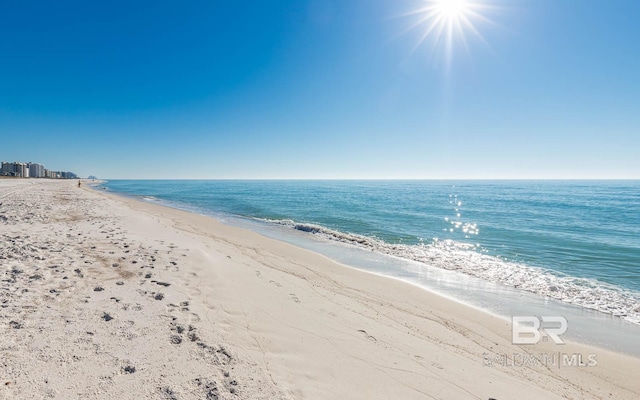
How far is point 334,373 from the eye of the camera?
420 centimetres

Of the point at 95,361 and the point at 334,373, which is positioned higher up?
the point at 95,361

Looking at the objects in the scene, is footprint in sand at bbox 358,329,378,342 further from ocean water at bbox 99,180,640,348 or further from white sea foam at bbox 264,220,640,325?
white sea foam at bbox 264,220,640,325

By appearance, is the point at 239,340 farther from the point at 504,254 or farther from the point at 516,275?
the point at 504,254

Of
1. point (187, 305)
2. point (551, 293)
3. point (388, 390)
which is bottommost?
point (551, 293)

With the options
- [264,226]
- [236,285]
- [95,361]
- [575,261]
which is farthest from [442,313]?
[264,226]

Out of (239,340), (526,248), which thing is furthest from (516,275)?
(239,340)

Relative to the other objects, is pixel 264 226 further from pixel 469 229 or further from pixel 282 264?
pixel 469 229

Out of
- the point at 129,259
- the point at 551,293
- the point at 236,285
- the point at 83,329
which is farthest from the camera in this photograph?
the point at 551,293

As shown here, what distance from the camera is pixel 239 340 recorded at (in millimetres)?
4734

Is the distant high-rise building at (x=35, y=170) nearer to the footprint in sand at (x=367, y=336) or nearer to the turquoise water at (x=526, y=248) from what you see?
the turquoise water at (x=526, y=248)

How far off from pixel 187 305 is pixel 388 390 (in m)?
4.41

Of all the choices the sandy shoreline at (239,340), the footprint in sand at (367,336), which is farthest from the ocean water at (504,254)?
the footprint in sand at (367,336)

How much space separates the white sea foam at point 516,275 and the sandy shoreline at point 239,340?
3737 mm

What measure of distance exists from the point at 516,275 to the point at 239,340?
12.0 m
